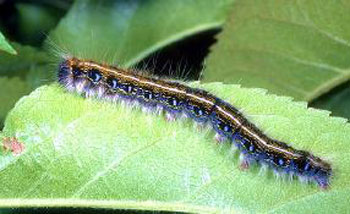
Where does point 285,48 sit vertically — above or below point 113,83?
above

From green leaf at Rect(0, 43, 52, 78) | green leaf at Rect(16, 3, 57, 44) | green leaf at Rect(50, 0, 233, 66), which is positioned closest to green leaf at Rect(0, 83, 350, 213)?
green leaf at Rect(0, 43, 52, 78)

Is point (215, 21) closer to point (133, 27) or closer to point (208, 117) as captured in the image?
point (133, 27)

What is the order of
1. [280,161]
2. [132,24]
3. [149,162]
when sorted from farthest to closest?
1. [132,24]
2. [280,161]
3. [149,162]

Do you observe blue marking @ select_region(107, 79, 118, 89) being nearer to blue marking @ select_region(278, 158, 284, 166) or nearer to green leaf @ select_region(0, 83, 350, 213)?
green leaf @ select_region(0, 83, 350, 213)

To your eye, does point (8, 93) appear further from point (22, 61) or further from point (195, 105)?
point (195, 105)

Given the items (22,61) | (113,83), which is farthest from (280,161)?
(22,61)

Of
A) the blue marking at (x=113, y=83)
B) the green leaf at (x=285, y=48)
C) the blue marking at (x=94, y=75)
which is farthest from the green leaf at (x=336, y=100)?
Answer: the blue marking at (x=94, y=75)

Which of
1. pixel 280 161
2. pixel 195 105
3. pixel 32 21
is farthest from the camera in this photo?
pixel 32 21

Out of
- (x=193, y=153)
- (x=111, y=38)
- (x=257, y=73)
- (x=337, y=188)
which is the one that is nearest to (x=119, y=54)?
(x=111, y=38)
